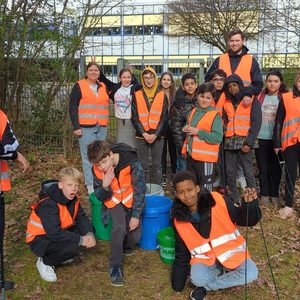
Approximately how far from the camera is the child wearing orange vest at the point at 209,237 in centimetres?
319

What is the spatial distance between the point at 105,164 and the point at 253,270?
1.57 meters

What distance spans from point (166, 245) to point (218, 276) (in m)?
0.67

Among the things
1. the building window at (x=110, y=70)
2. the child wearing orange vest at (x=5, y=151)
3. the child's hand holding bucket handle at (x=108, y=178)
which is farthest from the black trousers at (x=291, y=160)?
the building window at (x=110, y=70)

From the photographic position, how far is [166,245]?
3.83 meters

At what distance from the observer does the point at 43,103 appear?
26.6 feet

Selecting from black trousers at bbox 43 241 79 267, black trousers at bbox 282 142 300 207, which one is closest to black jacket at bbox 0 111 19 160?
black trousers at bbox 43 241 79 267

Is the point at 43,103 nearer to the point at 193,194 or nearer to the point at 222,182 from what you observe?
the point at 222,182

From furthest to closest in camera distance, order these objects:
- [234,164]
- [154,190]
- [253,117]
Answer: [234,164], [154,190], [253,117]

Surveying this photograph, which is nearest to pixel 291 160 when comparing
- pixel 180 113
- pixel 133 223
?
pixel 180 113

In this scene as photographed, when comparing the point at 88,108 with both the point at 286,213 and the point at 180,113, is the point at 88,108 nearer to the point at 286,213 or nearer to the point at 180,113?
the point at 180,113

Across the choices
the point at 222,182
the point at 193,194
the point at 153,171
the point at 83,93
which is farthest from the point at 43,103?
the point at 193,194

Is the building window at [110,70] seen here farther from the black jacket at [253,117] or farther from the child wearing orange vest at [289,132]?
the child wearing orange vest at [289,132]

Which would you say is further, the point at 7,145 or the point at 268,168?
the point at 268,168

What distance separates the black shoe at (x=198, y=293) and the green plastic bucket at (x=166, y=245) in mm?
596
